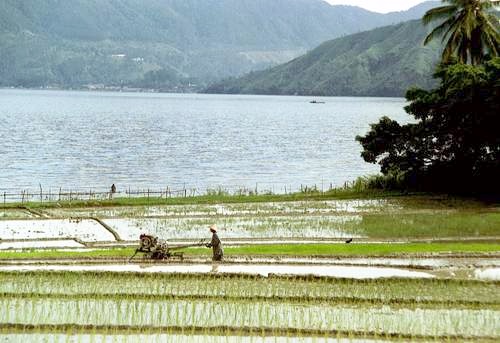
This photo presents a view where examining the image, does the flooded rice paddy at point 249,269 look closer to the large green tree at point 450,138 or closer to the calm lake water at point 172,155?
the large green tree at point 450,138

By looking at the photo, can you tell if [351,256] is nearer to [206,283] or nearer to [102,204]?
[206,283]

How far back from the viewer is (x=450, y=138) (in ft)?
160

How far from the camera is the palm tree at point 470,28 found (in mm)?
49281

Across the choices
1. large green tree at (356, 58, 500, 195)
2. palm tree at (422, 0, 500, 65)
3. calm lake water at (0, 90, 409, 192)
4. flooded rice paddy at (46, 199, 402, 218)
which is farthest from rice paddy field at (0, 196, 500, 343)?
calm lake water at (0, 90, 409, 192)

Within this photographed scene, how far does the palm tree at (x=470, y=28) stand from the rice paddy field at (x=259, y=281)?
15164 millimetres

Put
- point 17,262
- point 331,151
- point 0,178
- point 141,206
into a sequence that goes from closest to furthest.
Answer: point 17,262 < point 141,206 < point 0,178 < point 331,151

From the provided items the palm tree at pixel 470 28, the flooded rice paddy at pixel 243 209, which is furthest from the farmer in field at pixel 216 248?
the palm tree at pixel 470 28

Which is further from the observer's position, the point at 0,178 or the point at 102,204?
the point at 0,178

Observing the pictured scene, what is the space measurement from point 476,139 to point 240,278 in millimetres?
28148

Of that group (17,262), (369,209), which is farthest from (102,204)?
(17,262)

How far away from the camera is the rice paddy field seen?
1834cm

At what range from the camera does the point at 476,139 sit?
1865 inches

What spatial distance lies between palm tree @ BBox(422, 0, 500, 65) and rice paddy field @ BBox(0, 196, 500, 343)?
15.2m

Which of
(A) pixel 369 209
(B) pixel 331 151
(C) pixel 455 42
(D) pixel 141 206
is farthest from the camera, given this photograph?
(B) pixel 331 151
